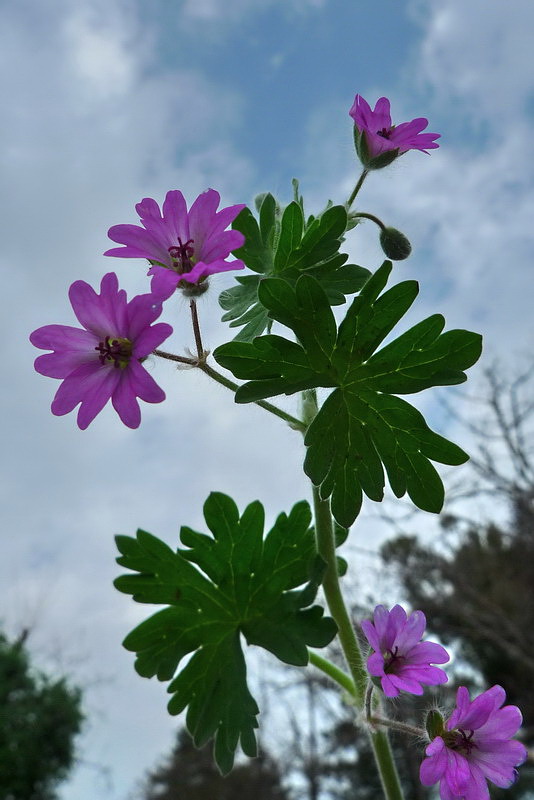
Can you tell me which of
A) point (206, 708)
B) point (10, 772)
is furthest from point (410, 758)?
point (206, 708)

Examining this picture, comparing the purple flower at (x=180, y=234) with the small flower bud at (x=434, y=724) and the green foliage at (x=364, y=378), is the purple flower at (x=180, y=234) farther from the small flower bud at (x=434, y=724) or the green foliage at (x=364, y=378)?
the small flower bud at (x=434, y=724)

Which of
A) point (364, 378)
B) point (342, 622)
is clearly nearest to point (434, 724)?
point (342, 622)

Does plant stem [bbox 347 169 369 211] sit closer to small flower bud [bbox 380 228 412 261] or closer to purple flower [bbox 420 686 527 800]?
small flower bud [bbox 380 228 412 261]

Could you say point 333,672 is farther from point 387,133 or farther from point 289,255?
point 387,133

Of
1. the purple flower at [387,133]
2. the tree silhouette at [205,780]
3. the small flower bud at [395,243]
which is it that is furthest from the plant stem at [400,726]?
the tree silhouette at [205,780]

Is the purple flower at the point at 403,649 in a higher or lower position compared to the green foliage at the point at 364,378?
lower

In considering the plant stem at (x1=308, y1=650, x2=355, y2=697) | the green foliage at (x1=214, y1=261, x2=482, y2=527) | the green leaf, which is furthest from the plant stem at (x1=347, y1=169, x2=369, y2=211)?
the plant stem at (x1=308, y1=650, x2=355, y2=697)

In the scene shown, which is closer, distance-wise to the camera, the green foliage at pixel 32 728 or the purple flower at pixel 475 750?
the purple flower at pixel 475 750
